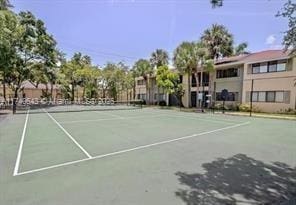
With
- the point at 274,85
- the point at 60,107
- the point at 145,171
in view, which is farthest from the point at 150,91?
the point at 145,171

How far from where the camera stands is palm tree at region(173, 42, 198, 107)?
29.6 meters

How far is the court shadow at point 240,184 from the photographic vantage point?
14.2ft


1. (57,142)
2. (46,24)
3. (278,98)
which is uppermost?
→ (46,24)

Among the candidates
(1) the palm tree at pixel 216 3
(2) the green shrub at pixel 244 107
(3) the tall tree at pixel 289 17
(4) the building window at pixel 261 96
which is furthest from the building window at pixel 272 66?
(1) the palm tree at pixel 216 3

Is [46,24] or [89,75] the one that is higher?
[46,24]

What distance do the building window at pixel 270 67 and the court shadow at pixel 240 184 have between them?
21.3 metres

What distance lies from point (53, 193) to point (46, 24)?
1294 inches

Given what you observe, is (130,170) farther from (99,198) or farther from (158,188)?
(99,198)

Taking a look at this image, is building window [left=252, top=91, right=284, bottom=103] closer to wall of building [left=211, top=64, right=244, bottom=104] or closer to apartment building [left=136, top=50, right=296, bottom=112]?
apartment building [left=136, top=50, right=296, bottom=112]

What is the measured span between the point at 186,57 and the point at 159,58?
14.0m

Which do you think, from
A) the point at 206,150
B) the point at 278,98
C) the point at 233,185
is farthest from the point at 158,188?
the point at 278,98

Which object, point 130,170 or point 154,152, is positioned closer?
point 130,170

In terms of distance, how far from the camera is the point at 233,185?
4.98 metres

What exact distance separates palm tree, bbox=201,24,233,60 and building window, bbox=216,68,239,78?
715cm
